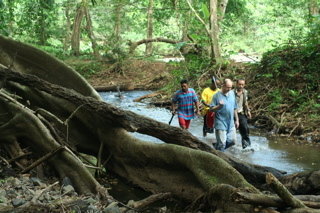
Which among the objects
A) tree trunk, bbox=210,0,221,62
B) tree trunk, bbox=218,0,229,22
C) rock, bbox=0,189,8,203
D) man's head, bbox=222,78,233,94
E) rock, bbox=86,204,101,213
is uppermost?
tree trunk, bbox=218,0,229,22

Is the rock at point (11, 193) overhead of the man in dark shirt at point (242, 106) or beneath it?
beneath

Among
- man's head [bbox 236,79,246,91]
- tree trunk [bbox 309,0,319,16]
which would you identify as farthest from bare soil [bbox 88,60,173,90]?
man's head [bbox 236,79,246,91]

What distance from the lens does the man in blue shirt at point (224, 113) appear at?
960cm

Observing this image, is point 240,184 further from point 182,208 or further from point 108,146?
point 108,146

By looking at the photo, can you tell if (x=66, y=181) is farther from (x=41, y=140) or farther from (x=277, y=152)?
(x=277, y=152)

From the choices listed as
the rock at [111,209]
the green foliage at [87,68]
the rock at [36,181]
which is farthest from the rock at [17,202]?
the green foliage at [87,68]

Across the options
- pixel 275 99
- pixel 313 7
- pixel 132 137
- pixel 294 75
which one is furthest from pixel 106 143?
pixel 313 7

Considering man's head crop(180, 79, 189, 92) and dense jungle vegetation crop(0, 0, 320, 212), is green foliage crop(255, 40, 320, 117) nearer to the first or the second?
dense jungle vegetation crop(0, 0, 320, 212)

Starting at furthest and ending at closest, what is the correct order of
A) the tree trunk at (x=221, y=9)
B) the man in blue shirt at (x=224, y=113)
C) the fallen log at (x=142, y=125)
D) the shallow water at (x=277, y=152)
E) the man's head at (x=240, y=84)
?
the tree trunk at (x=221, y=9)
the man's head at (x=240, y=84)
the shallow water at (x=277, y=152)
the man in blue shirt at (x=224, y=113)
the fallen log at (x=142, y=125)

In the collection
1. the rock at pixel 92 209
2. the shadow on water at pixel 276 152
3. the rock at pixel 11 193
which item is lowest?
the shadow on water at pixel 276 152

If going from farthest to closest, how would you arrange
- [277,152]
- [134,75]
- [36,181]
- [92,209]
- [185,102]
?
[134,75] < [277,152] < [185,102] < [36,181] < [92,209]

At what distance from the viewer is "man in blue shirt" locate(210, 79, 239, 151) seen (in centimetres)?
960

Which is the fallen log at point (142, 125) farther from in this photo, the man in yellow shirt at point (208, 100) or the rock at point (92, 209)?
the man in yellow shirt at point (208, 100)

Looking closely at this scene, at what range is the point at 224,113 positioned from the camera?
978cm
